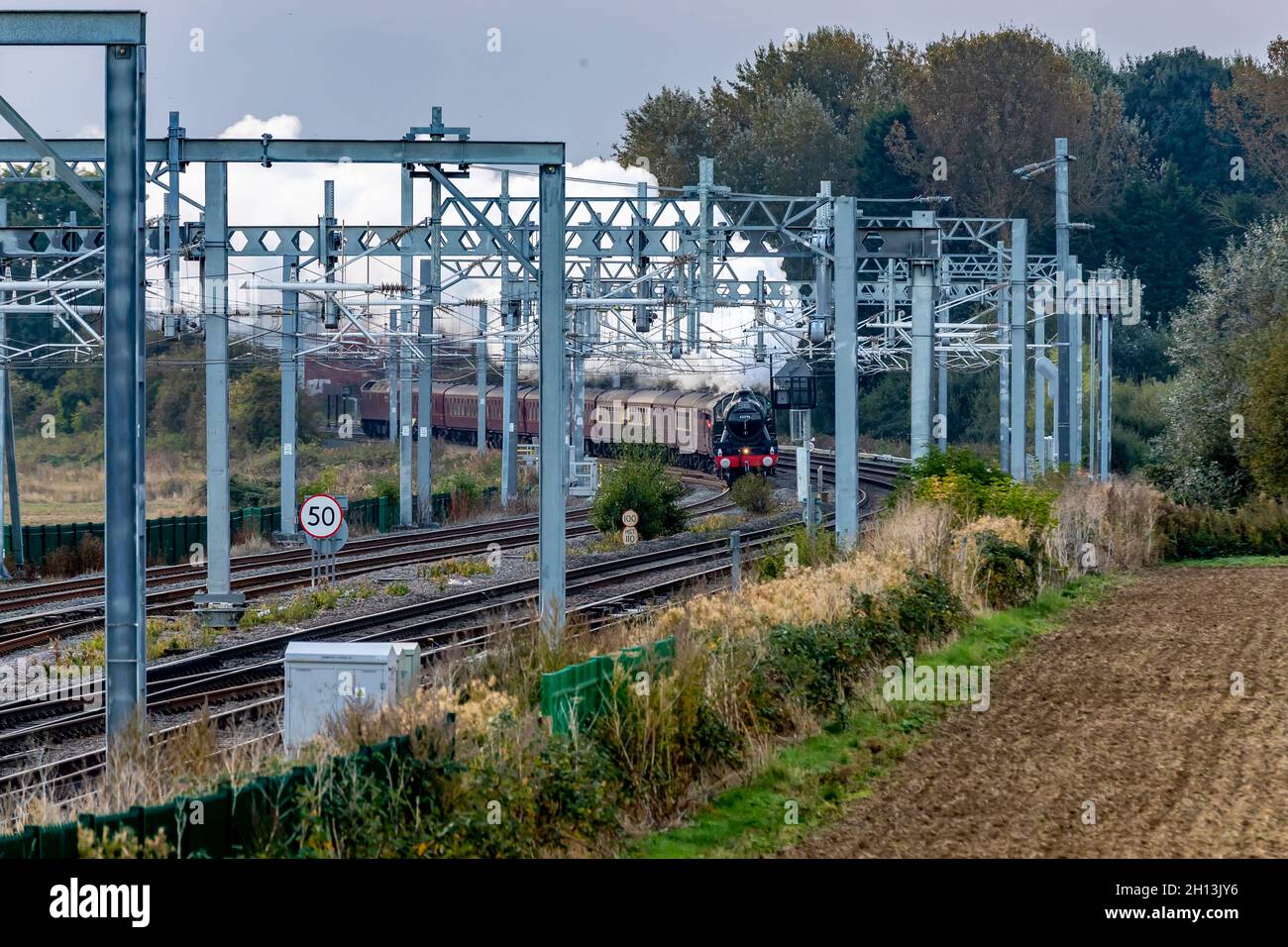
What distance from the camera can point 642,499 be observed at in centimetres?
3888

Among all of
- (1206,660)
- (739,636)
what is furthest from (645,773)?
(1206,660)

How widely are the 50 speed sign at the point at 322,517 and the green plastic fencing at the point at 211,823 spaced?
15146mm

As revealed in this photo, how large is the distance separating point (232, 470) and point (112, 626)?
5473 centimetres

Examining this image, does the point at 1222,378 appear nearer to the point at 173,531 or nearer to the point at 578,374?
the point at 578,374

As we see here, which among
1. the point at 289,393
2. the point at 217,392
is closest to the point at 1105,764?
the point at 217,392

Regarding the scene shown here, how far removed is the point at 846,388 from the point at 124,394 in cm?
1422

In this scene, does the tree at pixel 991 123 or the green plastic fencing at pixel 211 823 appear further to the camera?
the tree at pixel 991 123

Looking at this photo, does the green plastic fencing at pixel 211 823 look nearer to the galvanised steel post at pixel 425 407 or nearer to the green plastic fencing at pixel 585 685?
the green plastic fencing at pixel 585 685

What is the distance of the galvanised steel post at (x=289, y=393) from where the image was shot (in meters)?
36.3

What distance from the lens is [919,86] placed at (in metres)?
77.8

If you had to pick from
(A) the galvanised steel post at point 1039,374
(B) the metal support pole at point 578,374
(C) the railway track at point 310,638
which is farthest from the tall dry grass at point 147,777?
(B) the metal support pole at point 578,374

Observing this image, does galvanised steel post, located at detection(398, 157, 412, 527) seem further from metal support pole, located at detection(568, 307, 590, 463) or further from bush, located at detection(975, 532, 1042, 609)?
bush, located at detection(975, 532, 1042, 609)

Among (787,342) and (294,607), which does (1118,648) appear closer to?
(294,607)

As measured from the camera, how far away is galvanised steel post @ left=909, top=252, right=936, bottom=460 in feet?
93.9
